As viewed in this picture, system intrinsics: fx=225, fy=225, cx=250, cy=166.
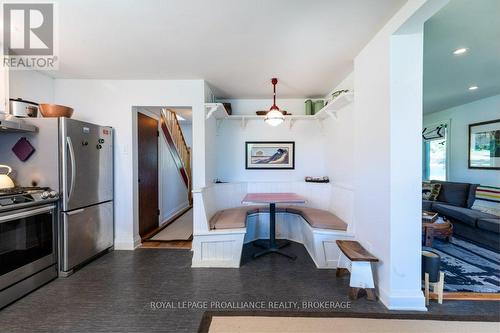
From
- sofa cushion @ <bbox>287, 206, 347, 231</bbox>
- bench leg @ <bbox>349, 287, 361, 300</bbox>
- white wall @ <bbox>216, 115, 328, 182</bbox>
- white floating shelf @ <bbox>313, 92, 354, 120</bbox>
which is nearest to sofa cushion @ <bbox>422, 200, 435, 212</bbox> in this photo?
white wall @ <bbox>216, 115, 328, 182</bbox>

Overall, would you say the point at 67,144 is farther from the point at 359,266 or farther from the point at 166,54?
the point at 359,266

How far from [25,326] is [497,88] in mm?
6514

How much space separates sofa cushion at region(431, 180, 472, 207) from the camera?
154 inches

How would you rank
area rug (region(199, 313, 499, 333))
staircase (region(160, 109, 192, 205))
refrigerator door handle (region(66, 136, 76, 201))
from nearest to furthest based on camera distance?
area rug (region(199, 313, 499, 333)) → refrigerator door handle (region(66, 136, 76, 201)) → staircase (region(160, 109, 192, 205))

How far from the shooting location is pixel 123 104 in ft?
10.7

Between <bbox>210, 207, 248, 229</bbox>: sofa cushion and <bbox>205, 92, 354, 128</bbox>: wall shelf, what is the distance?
55.6 inches

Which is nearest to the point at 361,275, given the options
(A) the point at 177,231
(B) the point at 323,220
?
(B) the point at 323,220

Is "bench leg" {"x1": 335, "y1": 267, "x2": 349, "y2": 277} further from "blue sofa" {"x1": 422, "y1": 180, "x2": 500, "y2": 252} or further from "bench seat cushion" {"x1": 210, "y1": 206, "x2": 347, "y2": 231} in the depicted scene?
"blue sofa" {"x1": 422, "y1": 180, "x2": 500, "y2": 252}

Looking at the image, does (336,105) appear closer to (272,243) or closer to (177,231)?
(272,243)

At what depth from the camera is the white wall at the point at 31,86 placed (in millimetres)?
2623

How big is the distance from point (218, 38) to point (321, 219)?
2.35m

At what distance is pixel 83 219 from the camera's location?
2684 millimetres

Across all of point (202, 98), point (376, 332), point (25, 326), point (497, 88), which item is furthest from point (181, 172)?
point (497, 88)

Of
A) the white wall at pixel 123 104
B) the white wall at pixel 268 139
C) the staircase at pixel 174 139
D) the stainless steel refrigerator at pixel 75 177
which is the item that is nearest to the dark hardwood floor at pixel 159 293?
the stainless steel refrigerator at pixel 75 177
